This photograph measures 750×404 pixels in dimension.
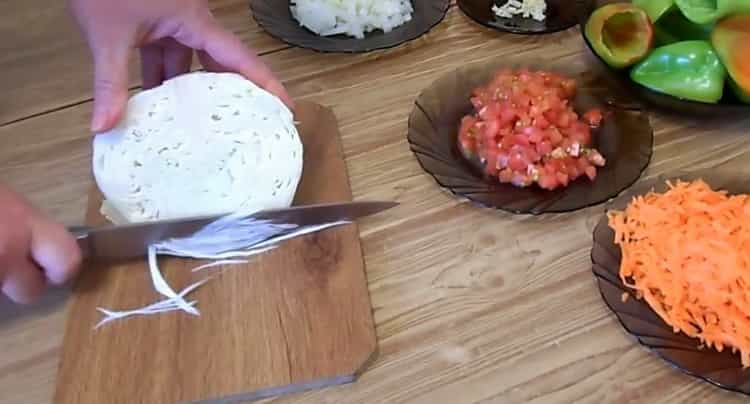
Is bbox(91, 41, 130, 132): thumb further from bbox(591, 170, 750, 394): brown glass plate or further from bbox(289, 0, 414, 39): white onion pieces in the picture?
bbox(591, 170, 750, 394): brown glass plate

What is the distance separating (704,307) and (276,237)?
44cm

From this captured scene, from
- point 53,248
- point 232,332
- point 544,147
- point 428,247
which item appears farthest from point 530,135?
point 53,248

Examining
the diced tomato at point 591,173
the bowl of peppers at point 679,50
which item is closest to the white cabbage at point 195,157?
the diced tomato at point 591,173

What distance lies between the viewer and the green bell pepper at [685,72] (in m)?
1.03

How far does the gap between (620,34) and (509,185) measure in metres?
0.29

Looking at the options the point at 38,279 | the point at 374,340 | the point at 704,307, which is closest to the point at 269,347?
the point at 374,340

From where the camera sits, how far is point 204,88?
924mm

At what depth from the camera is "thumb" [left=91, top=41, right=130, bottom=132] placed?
2.88 feet

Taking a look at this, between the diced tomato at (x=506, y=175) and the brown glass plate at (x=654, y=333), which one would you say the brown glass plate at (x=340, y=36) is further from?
the brown glass plate at (x=654, y=333)

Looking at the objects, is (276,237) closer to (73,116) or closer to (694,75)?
(73,116)

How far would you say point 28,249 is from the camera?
32.0 inches

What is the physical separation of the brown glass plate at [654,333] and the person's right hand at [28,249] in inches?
20.6

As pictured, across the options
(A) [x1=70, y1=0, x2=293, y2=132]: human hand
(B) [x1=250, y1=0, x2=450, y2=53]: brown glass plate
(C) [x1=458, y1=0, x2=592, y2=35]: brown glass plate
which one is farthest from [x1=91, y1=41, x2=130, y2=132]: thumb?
(C) [x1=458, y1=0, x2=592, y2=35]: brown glass plate

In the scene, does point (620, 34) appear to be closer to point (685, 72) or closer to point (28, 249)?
point (685, 72)
